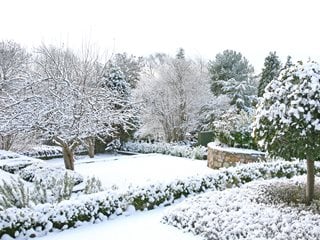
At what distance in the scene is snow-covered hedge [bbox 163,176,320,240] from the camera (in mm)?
3914

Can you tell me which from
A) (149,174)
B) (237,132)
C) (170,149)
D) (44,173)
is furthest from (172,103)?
(44,173)


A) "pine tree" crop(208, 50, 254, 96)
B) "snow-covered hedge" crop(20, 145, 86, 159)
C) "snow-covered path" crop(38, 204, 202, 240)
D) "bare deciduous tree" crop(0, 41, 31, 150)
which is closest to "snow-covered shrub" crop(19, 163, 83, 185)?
"bare deciduous tree" crop(0, 41, 31, 150)

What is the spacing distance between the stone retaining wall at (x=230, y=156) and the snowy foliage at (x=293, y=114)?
3674mm

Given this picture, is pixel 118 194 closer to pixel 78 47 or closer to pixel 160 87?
pixel 78 47

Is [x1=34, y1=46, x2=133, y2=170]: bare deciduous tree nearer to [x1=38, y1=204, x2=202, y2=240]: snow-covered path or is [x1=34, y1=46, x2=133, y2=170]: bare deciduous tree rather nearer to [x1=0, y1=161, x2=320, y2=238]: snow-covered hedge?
[x1=0, y1=161, x2=320, y2=238]: snow-covered hedge

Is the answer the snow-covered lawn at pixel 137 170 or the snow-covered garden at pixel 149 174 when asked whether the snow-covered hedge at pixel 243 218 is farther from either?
the snow-covered lawn at pixel 137 170

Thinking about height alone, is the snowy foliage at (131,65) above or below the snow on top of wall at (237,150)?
above

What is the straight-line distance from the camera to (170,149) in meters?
14.4

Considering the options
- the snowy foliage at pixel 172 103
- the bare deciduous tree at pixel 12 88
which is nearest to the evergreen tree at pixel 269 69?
the snowy foliage at pixel 172 103

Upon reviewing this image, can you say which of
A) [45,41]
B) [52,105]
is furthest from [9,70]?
[52,105]

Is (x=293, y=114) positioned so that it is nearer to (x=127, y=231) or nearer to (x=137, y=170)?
(x=127, y=231)

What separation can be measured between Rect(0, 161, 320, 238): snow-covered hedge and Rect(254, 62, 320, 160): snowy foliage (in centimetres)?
180

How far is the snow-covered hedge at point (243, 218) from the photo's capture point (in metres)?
3.91

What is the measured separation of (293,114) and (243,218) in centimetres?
161
